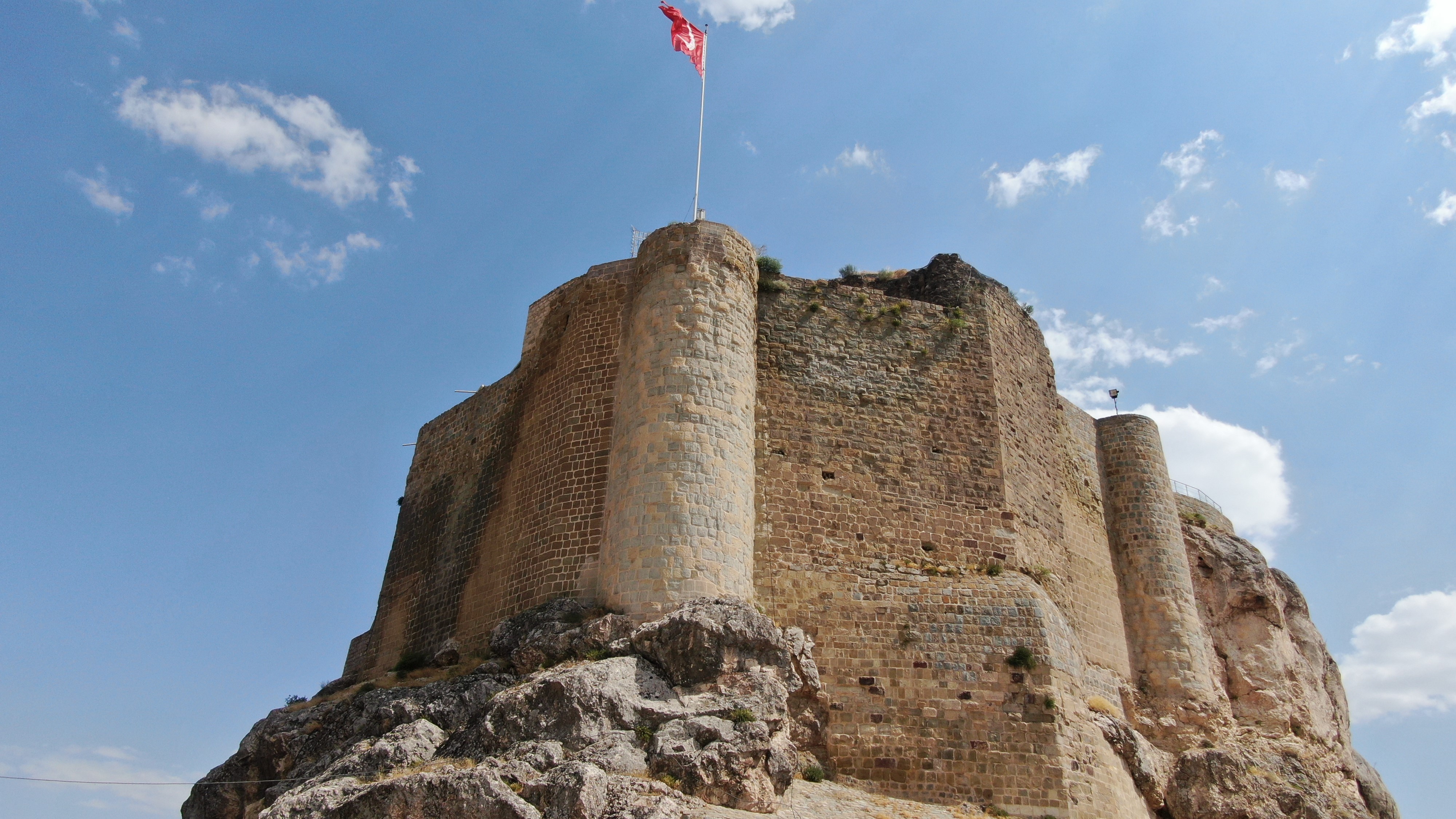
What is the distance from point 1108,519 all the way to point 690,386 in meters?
12.1

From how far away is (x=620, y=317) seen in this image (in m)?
19.2

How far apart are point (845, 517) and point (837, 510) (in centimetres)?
18

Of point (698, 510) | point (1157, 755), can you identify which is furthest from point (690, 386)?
point (1157, 755)

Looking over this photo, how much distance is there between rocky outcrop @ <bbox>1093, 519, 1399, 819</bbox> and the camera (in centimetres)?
1888

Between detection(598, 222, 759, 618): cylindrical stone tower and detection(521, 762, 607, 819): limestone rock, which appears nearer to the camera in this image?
detection(521, 762, 607, 819): limestone rock

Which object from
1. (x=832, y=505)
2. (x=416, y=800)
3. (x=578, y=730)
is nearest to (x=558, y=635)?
(x=578, y=730)

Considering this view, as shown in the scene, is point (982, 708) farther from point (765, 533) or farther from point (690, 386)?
point (690, 386)

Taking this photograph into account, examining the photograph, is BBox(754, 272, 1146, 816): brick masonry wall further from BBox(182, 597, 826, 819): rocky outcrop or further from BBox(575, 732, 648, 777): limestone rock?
BBox(575, 732, 648, 777): limestone rock

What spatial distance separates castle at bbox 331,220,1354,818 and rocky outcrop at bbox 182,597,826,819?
0.76 meters

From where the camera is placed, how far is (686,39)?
844 inches

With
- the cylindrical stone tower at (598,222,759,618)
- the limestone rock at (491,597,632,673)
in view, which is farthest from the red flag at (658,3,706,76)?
the limestone rock at (491,597,632,673)

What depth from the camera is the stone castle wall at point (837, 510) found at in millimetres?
16172

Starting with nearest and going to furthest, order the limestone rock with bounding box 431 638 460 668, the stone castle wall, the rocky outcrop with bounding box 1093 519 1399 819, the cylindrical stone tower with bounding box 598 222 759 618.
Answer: the cylindrical stone tower with bounding box 598 222 759 618
the stone castle wall
the limestone rock with bounding box 431 638 460 668
the rocky outcrop with bounding box 1093 519 1399 819

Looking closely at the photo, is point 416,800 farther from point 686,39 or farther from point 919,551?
point 686,39
